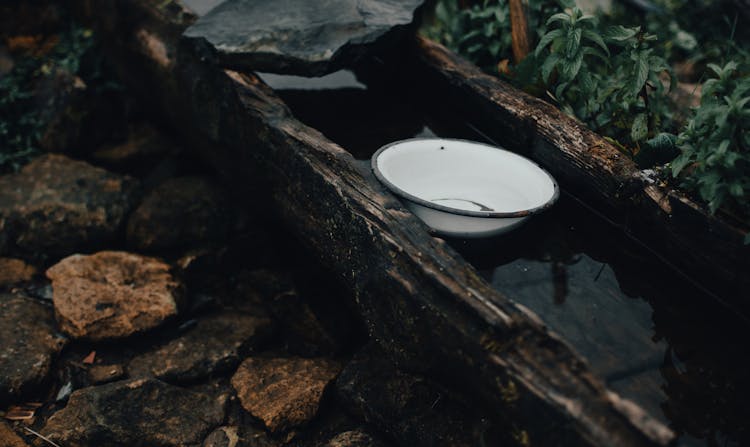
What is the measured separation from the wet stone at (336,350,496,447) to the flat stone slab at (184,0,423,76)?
5.06 feet

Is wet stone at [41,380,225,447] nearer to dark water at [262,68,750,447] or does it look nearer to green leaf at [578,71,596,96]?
dark water at [262,68,750,447]

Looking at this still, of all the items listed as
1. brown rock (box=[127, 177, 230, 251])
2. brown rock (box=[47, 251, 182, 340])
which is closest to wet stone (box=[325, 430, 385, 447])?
brown rock (box=[47, 251, 182, 340])

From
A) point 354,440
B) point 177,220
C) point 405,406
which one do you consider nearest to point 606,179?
point 405,406

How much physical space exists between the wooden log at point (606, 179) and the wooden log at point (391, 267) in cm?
100

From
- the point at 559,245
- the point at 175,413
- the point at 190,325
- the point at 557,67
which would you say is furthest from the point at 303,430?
the point at 557,67

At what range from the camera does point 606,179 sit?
288 cm

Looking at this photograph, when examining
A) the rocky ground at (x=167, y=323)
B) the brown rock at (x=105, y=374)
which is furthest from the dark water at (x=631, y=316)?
the brown rock at (x=105, y=374)

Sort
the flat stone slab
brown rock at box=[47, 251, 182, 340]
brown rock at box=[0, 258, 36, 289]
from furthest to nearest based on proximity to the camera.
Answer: brown rock at box=[0, 258, 36, 289] < the flat stone slab < brown rock at box=[47, 251, 182, 340]

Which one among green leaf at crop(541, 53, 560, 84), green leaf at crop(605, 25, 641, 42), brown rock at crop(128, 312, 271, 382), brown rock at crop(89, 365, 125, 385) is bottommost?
brown rock at crop(89, 365, 125, 385)

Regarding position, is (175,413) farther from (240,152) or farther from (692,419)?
(692,419)

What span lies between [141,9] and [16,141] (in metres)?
1.19

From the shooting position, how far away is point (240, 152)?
11.4ft

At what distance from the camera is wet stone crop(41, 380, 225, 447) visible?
2.75 meters

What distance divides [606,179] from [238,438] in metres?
1.99
